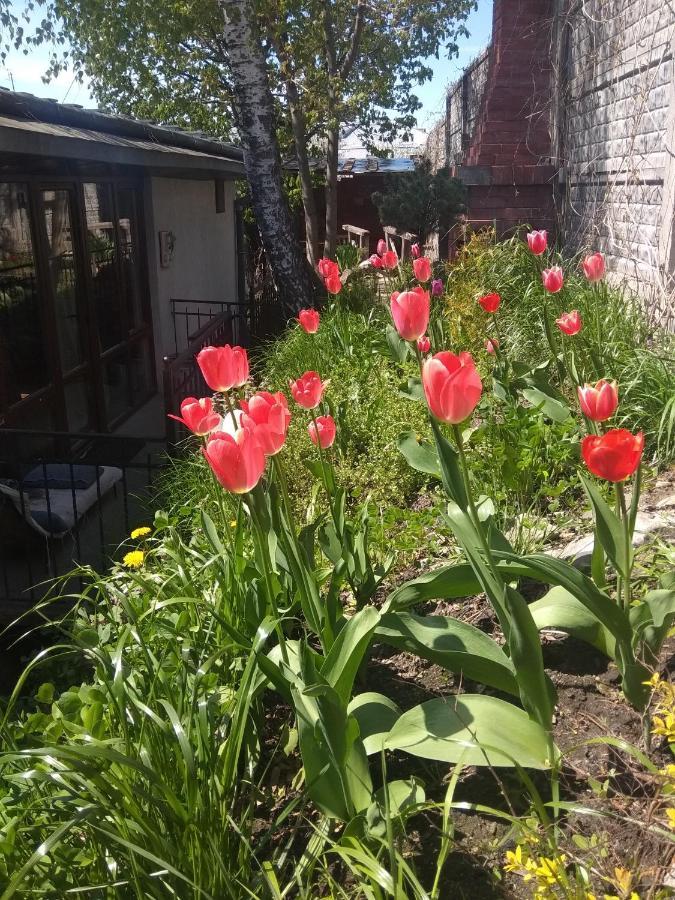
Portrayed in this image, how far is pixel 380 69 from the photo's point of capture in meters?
15.5

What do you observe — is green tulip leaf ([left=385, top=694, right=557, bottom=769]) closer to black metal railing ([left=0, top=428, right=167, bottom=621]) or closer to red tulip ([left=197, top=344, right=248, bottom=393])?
red tulip ([left=197, top=344, right=248, bottom=393])

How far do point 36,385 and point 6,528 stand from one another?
1779mm

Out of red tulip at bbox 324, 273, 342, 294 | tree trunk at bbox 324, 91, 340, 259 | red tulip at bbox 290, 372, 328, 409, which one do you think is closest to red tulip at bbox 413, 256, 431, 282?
red tulip at bbox 324, 273, 342, 294

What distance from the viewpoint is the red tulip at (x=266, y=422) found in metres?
1.64

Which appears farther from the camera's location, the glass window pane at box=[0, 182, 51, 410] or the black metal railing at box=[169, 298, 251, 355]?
the black metal railing at box=[169, 298, 251, 355]

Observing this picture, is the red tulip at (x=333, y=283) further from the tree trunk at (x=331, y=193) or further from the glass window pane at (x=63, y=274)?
the tree trunk at (x=331, y=193)

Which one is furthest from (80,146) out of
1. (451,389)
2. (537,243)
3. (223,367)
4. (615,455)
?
(615,455)

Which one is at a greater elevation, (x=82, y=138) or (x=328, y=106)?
(x=328, y=106)

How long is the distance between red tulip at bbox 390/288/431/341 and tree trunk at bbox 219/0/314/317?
6522mm

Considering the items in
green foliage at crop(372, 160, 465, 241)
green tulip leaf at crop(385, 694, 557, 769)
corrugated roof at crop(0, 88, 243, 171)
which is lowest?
green tulip leaf at crop(385, 694, 557, 769)

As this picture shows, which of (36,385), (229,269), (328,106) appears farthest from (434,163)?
(36,385)

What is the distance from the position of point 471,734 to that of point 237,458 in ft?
2.23

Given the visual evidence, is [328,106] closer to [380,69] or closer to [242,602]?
[380,69]

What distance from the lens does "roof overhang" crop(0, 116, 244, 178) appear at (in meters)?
4.14
